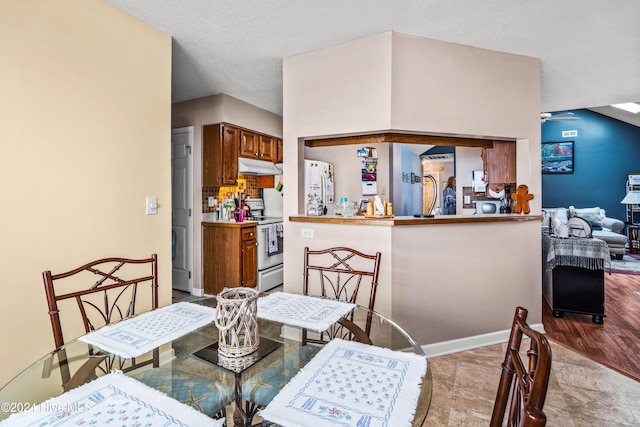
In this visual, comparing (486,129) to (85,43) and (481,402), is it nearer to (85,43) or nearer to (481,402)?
(481,402)

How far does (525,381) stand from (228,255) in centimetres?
341

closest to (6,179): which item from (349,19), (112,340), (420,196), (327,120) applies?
(112,340)

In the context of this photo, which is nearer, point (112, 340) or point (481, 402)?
point (112, 340)

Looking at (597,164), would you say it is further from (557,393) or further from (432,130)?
(557,393)

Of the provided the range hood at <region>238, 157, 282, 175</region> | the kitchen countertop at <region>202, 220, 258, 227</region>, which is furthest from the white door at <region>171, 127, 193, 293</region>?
the range hood at <region>238, 157, 282, 175</region>

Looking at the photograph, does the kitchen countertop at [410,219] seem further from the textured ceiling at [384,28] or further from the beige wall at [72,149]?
the textured ceiling at [384,28]

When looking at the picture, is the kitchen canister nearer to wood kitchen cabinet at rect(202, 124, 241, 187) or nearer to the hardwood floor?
the hardwood floor

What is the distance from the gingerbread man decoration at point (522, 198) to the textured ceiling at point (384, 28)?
3.91 ft

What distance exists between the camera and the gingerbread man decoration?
2.80m

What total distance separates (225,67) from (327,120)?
126 cm

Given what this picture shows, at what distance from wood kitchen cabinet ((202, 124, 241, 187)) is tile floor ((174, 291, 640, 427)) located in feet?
9.86

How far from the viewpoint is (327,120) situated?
8.69 ft

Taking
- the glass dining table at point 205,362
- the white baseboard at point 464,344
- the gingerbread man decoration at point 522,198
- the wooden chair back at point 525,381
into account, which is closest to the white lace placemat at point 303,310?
the glass dining table at point 205,362

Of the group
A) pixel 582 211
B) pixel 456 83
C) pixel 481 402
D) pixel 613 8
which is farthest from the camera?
pixel 582 211
